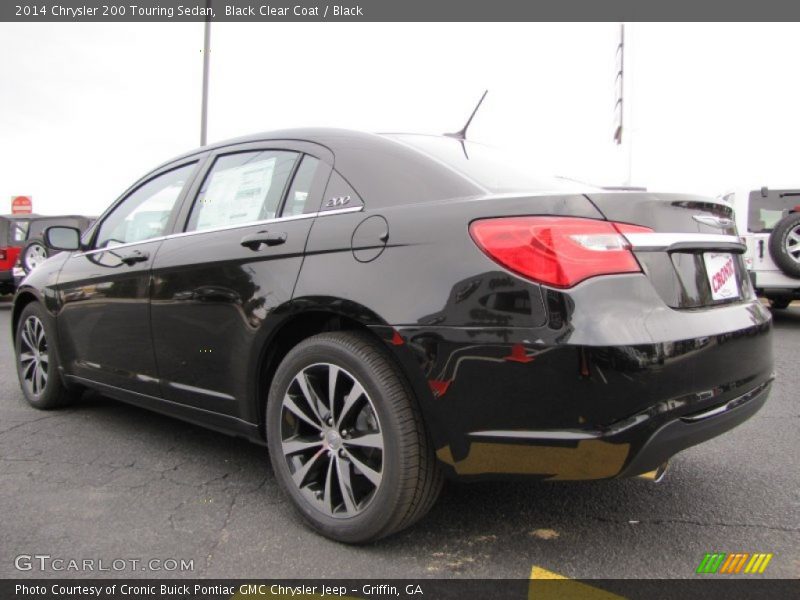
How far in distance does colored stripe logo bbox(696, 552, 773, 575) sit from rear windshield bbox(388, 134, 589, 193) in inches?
53.0

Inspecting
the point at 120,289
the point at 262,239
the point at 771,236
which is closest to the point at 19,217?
the point at 120,289

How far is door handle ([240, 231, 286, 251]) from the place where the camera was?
2.50 m

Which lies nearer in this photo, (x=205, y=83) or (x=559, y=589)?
(x=559, y=589)

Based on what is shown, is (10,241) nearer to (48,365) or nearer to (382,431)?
(48,365)

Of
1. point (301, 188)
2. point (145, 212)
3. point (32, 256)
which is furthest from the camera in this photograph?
point (32, 256)

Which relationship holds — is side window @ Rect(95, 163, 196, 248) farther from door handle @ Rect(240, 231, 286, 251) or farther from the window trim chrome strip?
door handle @ Rect(240, 231, 286, 251)

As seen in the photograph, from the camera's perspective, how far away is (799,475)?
2893 millimetres

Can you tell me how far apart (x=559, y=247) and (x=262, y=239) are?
1.23 m

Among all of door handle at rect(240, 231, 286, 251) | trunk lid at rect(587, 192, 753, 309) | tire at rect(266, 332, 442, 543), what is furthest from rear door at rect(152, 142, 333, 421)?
trunk lid at rect(587, 192, 753, 309)

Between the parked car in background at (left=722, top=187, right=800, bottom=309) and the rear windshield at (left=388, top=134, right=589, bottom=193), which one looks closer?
the rear windshield at (left=388, top=134, right=589, bottom=193)

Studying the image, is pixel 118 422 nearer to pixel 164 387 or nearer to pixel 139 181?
pixel 164 387

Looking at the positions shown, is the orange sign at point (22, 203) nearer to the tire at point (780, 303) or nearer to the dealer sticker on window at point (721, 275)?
the tire at point (780, 303)

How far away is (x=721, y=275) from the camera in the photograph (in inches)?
87.8

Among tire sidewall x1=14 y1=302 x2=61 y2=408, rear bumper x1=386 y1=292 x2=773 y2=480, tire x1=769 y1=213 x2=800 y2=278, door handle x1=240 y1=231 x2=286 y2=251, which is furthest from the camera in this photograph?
tire x1=769 y1=213 x2=800 y2=278
